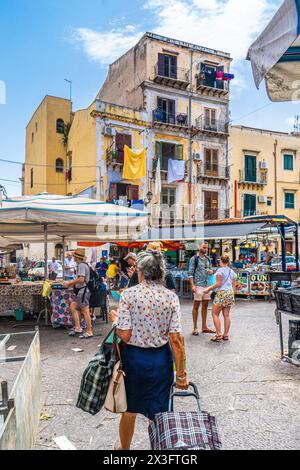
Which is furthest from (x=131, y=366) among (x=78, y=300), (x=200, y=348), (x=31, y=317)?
(x=31, y=317)

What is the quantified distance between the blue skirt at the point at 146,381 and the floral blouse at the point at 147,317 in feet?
0.23

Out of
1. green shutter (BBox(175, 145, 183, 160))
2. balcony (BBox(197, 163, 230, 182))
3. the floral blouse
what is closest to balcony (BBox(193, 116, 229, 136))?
green shutter (BBox(175, 145, 183, 160))

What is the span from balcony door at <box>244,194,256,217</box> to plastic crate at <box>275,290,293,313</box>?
2464cm

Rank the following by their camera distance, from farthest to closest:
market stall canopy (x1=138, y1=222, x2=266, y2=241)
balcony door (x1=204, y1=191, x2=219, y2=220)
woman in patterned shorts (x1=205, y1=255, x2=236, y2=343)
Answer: balcony door (x1=204, y1=191, x2=219, y2=220) < market stall canopy (x1=138, y1=222, x2=266, y2=241) < woman in patterned shorts (x1=205, y1=255, x2=236, y2=343)

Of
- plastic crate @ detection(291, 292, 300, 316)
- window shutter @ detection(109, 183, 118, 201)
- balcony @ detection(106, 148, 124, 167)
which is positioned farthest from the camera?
window shutter @ detection(109, 183, 118, 201)

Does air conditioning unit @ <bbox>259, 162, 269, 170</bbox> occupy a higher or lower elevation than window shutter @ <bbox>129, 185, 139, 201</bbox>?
higher

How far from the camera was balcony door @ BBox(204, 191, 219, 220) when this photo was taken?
27312 millimetres

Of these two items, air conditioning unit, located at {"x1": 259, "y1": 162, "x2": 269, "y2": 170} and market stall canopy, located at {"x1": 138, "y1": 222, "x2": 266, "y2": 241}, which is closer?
market stall canopy, located at {"x1": 138, "y1": 222, "x2": 266, "y2": 241}

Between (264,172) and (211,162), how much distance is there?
5.35m

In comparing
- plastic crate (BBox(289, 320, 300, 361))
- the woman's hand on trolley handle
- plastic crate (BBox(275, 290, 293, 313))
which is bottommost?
plastic crate (BBox(289, 320, 300, 361))

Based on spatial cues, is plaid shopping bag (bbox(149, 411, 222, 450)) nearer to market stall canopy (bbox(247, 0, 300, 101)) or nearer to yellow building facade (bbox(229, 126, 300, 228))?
market stall canopy (bbox(247, 0, 300, 101))

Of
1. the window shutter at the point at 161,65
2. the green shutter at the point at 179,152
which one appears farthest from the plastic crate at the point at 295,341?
the window shutter at the point at 161,65

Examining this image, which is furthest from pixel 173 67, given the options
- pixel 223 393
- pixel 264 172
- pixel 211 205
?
pixel 223 393

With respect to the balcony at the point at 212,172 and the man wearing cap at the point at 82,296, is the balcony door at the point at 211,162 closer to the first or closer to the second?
the balcony at the point at 212,172
